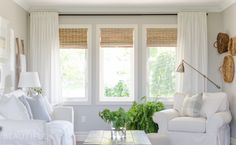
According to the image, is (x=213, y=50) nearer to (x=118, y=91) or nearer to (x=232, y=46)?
(x=232, y=46)

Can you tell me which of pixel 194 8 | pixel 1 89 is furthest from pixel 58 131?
pixel 194 8

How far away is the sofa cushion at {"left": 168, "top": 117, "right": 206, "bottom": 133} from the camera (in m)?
5.66

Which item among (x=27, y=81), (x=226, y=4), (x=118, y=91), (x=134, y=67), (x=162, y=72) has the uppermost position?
(x=226, y=4)

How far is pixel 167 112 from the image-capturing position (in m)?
6.05

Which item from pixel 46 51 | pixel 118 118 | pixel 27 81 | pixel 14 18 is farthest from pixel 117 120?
pixel 46 51

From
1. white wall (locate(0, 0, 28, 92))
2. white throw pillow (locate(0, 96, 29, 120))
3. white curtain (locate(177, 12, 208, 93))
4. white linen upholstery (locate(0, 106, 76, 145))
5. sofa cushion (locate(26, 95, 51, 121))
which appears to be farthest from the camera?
white curtain (locate(177, 12, 208, 93))

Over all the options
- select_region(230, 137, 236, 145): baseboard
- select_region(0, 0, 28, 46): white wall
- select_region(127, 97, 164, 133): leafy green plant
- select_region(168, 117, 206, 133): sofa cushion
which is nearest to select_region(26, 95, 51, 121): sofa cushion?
select_region(0, 0, 28, 46): white wall

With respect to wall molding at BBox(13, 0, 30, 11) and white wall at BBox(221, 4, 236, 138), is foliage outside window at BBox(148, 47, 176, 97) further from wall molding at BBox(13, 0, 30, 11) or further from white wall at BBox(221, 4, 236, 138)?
wall molding at BBox(13, 0, 30, 11)

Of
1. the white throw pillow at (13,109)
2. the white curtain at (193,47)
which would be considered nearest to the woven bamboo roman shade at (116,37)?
the white curtain at (193,47)

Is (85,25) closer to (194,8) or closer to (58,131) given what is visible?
(194,8)

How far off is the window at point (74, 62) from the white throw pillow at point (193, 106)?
2.07m

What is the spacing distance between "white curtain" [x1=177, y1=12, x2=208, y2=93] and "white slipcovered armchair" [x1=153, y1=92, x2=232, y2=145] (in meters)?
0.81

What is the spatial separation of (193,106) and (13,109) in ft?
9.63

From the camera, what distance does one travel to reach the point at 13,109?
4.54 meters
